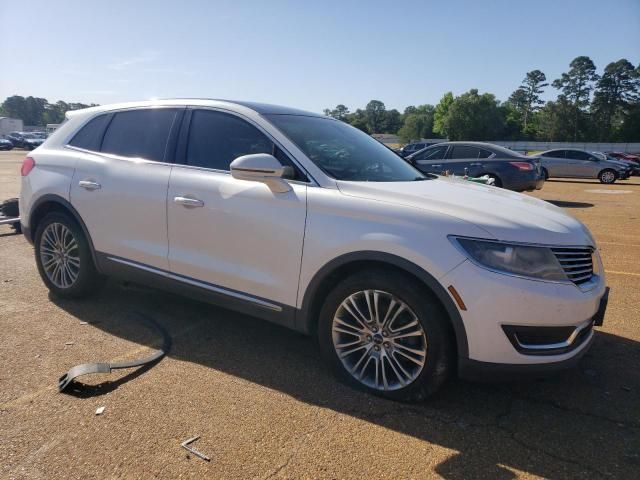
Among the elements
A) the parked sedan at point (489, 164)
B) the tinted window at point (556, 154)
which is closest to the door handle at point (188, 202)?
the parked sedan at point (489, 164)

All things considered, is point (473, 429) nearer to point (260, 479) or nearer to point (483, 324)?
point (483, 324)

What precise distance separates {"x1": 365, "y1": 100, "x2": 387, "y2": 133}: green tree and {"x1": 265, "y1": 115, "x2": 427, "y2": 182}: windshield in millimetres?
140034

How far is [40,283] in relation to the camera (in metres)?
5.22

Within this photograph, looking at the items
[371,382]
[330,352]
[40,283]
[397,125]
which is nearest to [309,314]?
[330,352]

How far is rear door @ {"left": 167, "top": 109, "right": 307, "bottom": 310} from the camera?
3.28m

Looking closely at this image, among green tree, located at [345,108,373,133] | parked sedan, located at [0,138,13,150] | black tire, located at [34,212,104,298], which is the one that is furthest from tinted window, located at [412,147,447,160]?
parked sedan, located at [0,138,13,150]

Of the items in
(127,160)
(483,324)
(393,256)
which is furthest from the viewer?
(127,160)

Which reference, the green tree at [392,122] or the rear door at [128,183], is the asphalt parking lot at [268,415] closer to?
the rear door at [128,183]

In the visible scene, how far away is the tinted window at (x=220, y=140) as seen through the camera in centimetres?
365

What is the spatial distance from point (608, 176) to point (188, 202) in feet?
76.5

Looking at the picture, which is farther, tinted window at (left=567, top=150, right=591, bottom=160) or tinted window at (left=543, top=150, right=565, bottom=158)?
tinted window at (left=543, top=150, right=565, bottom=158)

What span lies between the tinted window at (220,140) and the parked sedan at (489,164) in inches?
368

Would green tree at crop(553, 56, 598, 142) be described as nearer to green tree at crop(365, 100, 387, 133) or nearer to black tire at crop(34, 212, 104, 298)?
green tree at crop(365, 100, 387, 133)

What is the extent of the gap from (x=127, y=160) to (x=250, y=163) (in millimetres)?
1479
